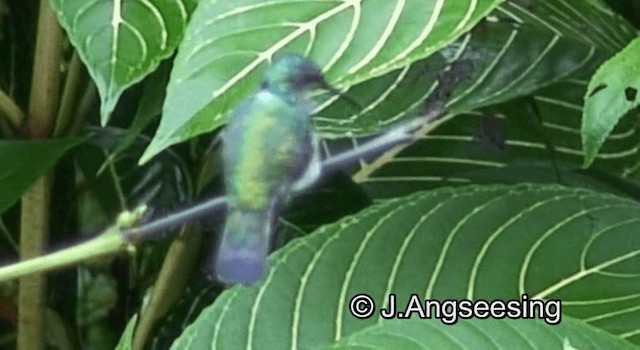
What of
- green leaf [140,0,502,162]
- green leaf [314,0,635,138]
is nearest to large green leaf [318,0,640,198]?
green leaf [314,0,635,138]

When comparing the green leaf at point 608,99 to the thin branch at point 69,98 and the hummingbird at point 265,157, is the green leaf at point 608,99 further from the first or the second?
the thin branch at point 69,98

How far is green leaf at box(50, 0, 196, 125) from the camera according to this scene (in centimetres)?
37

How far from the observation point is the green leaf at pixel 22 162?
0.54m

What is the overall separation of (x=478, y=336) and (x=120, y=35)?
18cm

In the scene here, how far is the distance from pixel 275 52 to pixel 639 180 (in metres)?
0.42

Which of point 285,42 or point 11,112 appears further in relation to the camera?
point 11,112

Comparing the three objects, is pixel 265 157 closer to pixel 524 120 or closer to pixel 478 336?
pixel 478 336

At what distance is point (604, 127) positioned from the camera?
0.38 metres

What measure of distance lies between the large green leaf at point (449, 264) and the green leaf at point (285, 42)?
0.16m

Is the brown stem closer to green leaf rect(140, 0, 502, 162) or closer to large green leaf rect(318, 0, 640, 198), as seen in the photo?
large green leaf rect(318, 0, 640, 198)

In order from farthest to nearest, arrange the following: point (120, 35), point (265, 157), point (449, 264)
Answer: point (449, 264) → point (120, 35) → point (265, 157)

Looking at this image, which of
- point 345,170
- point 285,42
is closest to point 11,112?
point 345,170

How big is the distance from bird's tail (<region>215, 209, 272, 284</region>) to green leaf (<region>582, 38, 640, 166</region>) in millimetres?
124

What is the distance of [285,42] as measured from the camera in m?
0.33
